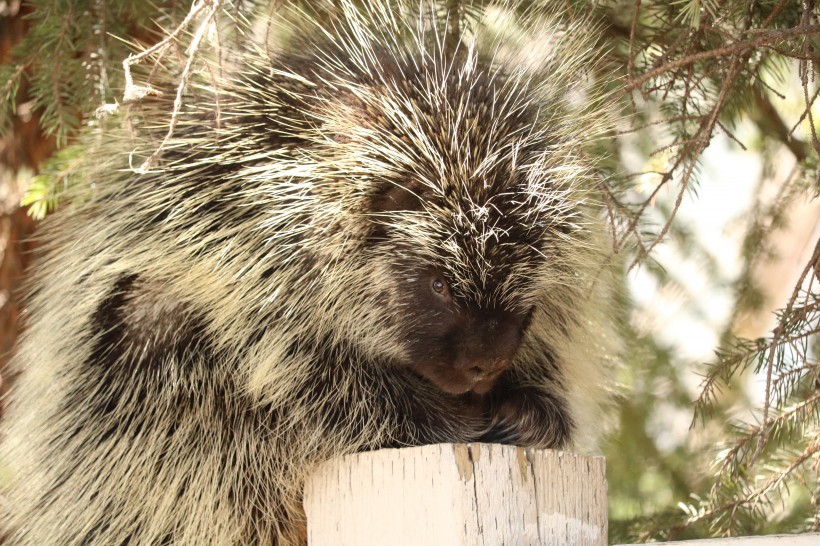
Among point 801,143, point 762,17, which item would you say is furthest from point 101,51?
point 801,143

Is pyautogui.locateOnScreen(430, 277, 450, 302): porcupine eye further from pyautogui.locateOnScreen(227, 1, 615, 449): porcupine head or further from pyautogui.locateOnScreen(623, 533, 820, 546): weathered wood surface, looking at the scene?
pyautogui.locateOnScreen(623, 533, 820, 546): weathered wood surface

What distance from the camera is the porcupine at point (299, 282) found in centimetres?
205

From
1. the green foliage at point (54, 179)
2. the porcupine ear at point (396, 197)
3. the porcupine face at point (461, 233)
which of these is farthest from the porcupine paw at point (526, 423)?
the green foliage at point (54, 179)

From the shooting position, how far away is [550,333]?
2.41 metres

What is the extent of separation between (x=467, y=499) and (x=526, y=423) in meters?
0.78

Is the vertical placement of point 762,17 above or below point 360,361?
above

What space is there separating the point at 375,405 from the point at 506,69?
873 millimetres

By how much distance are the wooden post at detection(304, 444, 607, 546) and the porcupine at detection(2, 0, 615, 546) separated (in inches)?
12.9

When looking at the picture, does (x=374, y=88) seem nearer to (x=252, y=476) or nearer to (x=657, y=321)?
(x=252, y=476)

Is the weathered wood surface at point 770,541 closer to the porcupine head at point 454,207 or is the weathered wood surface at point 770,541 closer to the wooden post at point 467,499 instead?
the wooden post at point 467,499

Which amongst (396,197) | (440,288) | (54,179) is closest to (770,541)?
(440,288)

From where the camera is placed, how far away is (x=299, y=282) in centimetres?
213

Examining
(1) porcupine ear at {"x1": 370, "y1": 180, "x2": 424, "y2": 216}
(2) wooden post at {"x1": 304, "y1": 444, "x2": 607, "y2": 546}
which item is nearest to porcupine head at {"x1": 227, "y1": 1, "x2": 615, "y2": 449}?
(1) porcupine ear at {"x1": 370, "y1": 180, "x2": 424, "y2": 216}

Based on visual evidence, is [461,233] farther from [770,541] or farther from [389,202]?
[770,541]
